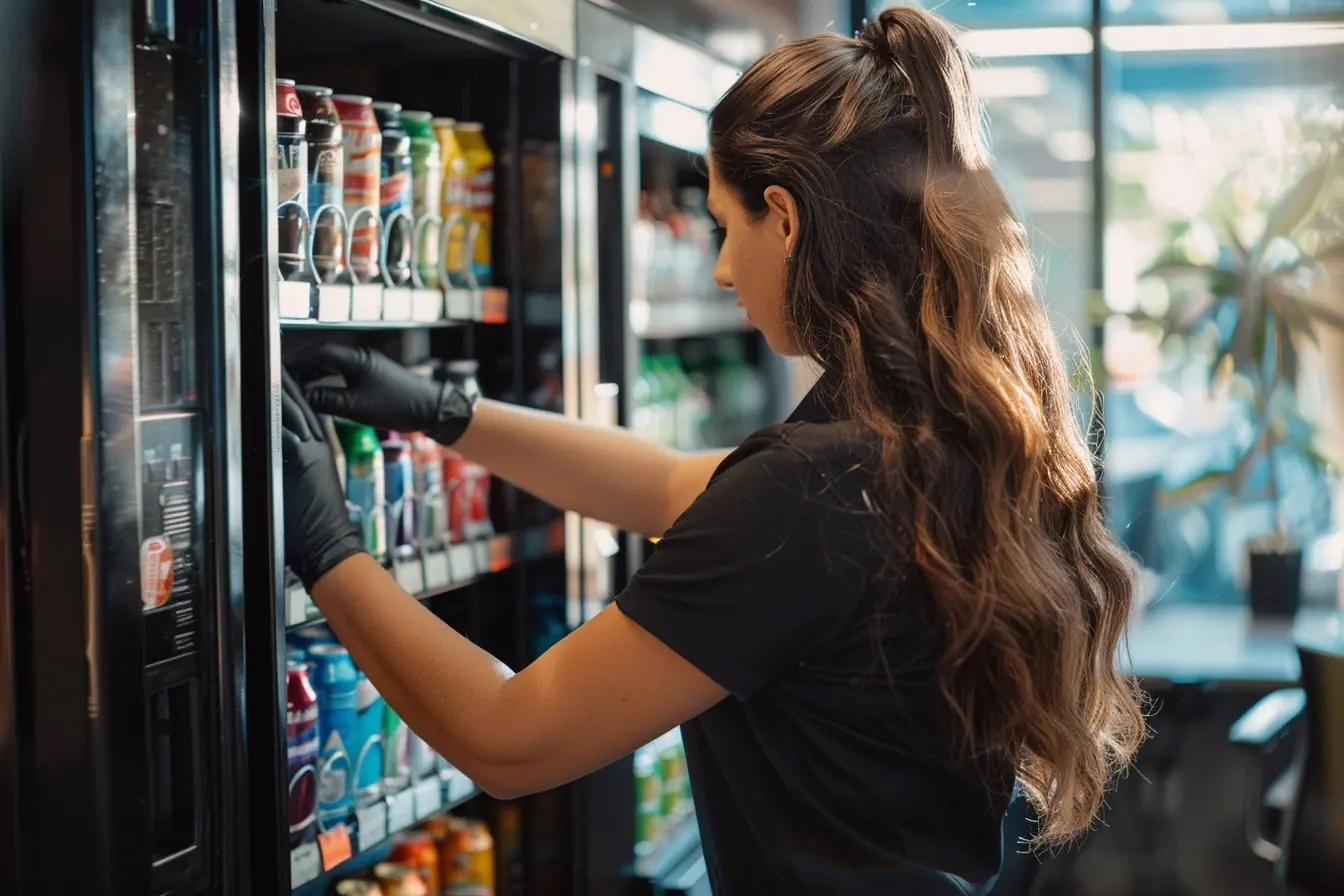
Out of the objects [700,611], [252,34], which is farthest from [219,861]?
[252,34]

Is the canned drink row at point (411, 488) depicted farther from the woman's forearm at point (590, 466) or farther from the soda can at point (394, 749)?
the soda can at point (394, 749)

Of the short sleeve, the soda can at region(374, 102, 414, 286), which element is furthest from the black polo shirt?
the soda can at region(374, 102, 414, 286)

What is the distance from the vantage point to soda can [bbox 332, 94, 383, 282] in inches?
70.0

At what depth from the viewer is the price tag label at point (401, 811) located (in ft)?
6.05

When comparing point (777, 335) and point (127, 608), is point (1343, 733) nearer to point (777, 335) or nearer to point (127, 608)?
point (777, 335)

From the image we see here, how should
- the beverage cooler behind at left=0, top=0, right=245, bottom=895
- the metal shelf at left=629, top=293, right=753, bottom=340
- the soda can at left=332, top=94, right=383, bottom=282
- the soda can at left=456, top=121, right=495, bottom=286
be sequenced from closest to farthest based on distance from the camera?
the beverage cooler behind at left=0, top=0, right=245, bottom=895 → the soda can at left=332, top=94, right=383, bottom=282 → the soda can at left=456, top=121, right=495, bottom=286 → the metal shelf at left=629, top=293, right=753, bottom=340

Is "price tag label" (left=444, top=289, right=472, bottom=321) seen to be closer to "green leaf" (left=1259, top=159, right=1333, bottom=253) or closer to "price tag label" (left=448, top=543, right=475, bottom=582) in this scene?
"price tag label" (left=448, top=543, right=475, bottom=582)

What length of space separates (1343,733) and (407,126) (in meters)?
2.01

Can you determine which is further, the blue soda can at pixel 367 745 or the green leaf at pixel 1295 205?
the green leaf at pixel 1295 205

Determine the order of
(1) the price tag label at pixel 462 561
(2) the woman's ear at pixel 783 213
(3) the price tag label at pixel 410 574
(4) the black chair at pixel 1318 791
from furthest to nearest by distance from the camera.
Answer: (4) the black chair at pixel 1318 791 → (1) the price tag label at pixel 462 561 → (3) the price tag label at pixel 410 574 → (2) the woman's ear at pixel 783 213


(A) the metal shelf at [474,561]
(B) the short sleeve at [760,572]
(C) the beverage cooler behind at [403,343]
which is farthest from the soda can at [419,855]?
(B) the short sleeve at [760,572]

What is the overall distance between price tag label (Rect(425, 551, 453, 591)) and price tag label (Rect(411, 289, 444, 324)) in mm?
323

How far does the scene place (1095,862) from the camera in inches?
156

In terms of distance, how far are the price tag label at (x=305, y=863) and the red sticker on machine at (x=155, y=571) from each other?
1.52ft
